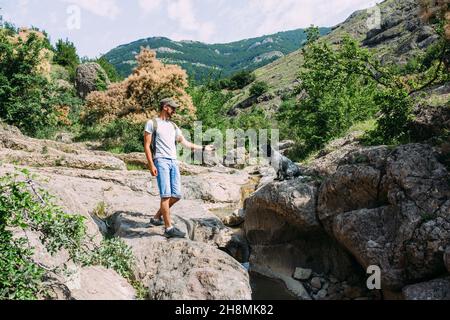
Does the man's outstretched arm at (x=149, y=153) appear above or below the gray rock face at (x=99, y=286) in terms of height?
above

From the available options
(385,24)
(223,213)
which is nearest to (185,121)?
(223,213)

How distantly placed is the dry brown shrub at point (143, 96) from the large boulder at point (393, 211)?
48.6 ft

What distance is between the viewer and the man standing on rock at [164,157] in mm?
7453

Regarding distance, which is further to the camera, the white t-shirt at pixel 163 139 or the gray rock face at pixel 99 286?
the white t-shirt at pixel 163 139

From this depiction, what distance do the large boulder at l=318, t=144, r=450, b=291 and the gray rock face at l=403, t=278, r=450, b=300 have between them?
0.25m

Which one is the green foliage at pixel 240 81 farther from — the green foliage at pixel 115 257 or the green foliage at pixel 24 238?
the green foliage at pixel 24 238

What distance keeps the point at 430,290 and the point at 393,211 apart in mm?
1690

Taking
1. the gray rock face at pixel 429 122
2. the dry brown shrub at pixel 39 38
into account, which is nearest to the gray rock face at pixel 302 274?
the gray rock face at pixel 429 122

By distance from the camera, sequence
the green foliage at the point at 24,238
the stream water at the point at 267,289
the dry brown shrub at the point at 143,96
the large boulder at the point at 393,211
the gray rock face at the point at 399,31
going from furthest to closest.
A: 1. the gray rock face at the point at 399,31
2. the dry brown shrub at the point at 143,96
3. the stream water at the point at 267,289
4. the large boulder at the point at 393,211
5. the green foliage at the point at 24,238

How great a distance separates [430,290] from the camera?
6500mm

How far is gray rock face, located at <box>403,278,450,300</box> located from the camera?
6363 mm

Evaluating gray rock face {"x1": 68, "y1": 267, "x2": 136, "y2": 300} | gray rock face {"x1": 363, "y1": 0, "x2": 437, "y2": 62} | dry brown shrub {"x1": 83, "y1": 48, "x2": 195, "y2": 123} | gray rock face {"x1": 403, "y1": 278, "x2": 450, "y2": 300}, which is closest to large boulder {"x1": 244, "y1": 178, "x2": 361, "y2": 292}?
gray rock face {"x1": 403, "y1": 278, "x2": 450, "y2": 300}

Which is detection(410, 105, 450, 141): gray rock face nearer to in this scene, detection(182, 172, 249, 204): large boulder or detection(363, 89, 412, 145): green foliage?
detection(363, 89, 412, 145): green foliage
